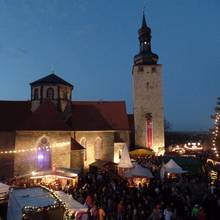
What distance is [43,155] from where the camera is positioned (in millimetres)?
27344

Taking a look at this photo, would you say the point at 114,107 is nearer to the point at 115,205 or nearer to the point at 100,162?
the point at 100,162

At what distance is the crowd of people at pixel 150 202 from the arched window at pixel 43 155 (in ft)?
25.8

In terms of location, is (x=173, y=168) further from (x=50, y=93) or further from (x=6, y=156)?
(x=50, y=93)

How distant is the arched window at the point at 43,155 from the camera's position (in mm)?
27234

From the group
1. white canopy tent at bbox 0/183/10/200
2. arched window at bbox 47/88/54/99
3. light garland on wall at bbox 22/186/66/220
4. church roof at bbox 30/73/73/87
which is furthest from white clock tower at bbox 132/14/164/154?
light garland on wall at bbox 22/186/66/220

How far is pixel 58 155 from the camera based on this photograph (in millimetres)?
27484

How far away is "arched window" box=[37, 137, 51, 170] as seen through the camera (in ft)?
89.4

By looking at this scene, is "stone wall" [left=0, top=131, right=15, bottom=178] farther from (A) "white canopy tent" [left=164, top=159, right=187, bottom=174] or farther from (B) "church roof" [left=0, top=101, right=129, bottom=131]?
(A) "white canopy tent" [left=164, top=159, right=187, bottom=174]

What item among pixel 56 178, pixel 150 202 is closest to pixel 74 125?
pixel 56 178

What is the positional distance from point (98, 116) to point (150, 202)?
826 inches

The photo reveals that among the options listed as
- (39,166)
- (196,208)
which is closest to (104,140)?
(39,166)

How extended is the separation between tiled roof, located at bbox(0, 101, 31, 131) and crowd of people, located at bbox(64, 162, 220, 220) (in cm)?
1312

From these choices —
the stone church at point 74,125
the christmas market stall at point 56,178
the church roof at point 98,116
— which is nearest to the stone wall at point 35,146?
the stone church at point 74,125

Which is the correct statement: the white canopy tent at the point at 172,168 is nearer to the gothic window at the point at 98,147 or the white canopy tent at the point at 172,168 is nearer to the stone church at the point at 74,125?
the stone church at the point at 74,125
